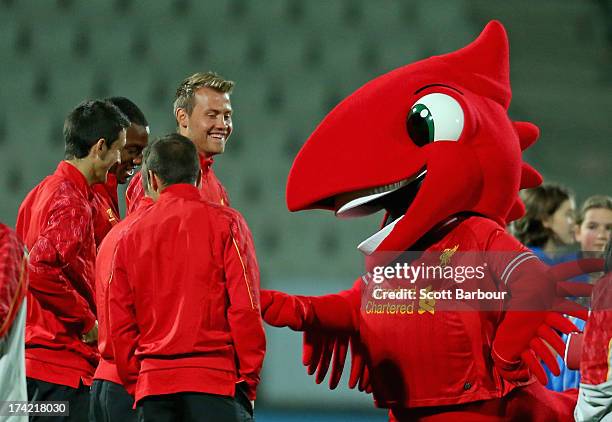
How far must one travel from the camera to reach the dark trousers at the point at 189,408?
2.88 metres

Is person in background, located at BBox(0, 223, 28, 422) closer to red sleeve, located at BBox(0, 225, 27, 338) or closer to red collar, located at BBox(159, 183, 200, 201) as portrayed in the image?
red sleeve, located at BBox(0, 225, 27, 338)

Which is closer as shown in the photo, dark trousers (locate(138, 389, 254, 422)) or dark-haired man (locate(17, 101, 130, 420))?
dark trousers (locate(138, 389, 254, 422))

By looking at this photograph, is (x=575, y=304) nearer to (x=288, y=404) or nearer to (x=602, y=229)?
(x=602, y=229)

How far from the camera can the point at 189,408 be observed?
288cm

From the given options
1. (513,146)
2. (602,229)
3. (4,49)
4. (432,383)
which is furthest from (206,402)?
(4,49)

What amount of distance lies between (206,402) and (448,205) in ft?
2.96

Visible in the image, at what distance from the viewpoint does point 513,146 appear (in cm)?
320

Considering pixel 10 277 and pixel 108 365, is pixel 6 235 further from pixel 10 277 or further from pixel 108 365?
pixel 108 365

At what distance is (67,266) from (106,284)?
1.26ft

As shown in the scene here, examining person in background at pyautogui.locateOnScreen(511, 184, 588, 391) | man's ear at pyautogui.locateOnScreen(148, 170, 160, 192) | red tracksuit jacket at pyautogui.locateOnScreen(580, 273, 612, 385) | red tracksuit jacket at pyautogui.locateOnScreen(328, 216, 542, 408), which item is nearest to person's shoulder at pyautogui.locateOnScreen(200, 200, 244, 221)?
man's ear at pyautogui.locateOnScreen(148, 170, 160, 192)

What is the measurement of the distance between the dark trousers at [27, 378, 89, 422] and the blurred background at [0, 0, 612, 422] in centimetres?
395

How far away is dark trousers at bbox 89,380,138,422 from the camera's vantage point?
3.09 metres

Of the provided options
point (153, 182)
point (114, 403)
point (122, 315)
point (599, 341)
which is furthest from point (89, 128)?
point (599, 341)

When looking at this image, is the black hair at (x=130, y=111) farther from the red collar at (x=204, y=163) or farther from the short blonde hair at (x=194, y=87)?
the red collar at (x=204, y=163)
